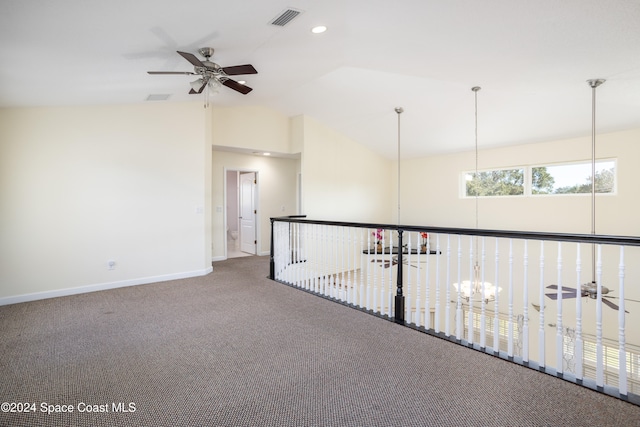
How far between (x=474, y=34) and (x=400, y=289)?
8.39 feet

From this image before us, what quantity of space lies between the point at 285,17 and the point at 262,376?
2.94m

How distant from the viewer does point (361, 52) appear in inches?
154

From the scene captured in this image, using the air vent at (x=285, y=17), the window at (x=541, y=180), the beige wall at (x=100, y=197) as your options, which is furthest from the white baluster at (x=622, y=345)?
the beige wall at (x=100, y=197)

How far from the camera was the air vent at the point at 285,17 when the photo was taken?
8.98 feet

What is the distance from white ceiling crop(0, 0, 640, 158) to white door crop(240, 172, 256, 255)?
265 cm

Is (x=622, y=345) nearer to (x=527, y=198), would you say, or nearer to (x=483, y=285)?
(x=483, y=285)

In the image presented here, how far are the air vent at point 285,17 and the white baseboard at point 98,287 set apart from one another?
162 inches

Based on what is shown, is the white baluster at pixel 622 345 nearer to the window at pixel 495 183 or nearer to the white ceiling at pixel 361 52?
the white ceiling at pixel 361 52

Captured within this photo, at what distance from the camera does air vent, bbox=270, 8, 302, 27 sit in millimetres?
2738

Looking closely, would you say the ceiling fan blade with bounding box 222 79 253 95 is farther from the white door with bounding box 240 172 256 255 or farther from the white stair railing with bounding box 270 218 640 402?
the white door with bounding box 240 172 256 255

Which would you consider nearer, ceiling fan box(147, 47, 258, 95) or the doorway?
ceiling fan box(147, 47, 258, 95)

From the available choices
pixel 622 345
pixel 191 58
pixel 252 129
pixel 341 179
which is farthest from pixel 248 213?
pixel 622 345

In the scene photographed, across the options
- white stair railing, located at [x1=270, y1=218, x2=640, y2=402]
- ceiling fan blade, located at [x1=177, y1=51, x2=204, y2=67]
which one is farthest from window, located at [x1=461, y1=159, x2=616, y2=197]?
ceiling fan blade, located at [x1=177, y1=51, x2=204, y2=67]

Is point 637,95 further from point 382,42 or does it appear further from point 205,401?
point 205,401
